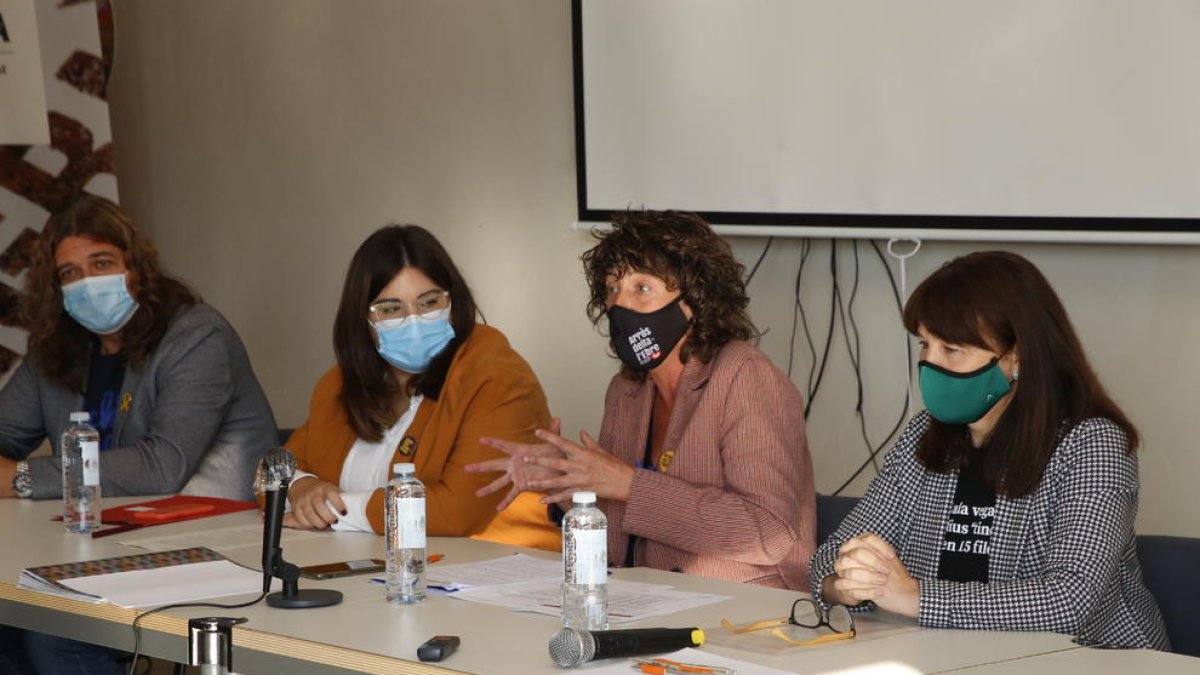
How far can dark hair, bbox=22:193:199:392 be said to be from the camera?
3836mm

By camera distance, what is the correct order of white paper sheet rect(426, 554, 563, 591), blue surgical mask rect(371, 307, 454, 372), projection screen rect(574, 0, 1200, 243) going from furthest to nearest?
projection screen rect(574, 0, 1200, 243) < blue surgical mask rect(371, 307, 454, 372) < white paper sheet rect(426, 554, 563, 591)

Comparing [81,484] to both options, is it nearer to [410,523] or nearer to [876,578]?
[410,523]

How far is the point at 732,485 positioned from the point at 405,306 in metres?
0.90

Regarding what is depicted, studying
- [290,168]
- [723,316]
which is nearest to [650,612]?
[723,316]

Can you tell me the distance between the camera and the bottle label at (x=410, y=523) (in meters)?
2.49

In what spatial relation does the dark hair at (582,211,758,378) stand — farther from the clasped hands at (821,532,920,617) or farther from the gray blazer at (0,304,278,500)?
the gray blazer at (0,304,278,500)

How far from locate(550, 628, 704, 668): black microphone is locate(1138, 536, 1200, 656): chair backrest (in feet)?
2.88

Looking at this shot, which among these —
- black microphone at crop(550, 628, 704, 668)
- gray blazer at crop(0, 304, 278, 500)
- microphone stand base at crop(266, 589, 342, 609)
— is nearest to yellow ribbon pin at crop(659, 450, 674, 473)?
microphone stand base at crop(266, 589, 342, 609)

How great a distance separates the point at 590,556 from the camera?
222 centimetres

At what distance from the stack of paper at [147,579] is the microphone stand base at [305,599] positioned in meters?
0.12

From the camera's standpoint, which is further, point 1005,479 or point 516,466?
point 516,466

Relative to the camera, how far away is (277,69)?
5648 mm

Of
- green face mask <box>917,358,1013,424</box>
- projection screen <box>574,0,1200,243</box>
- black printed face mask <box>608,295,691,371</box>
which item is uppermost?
projection screen <box>574,0,1200,243</box>

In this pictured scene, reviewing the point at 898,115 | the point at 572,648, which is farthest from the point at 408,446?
the point at 898,115
